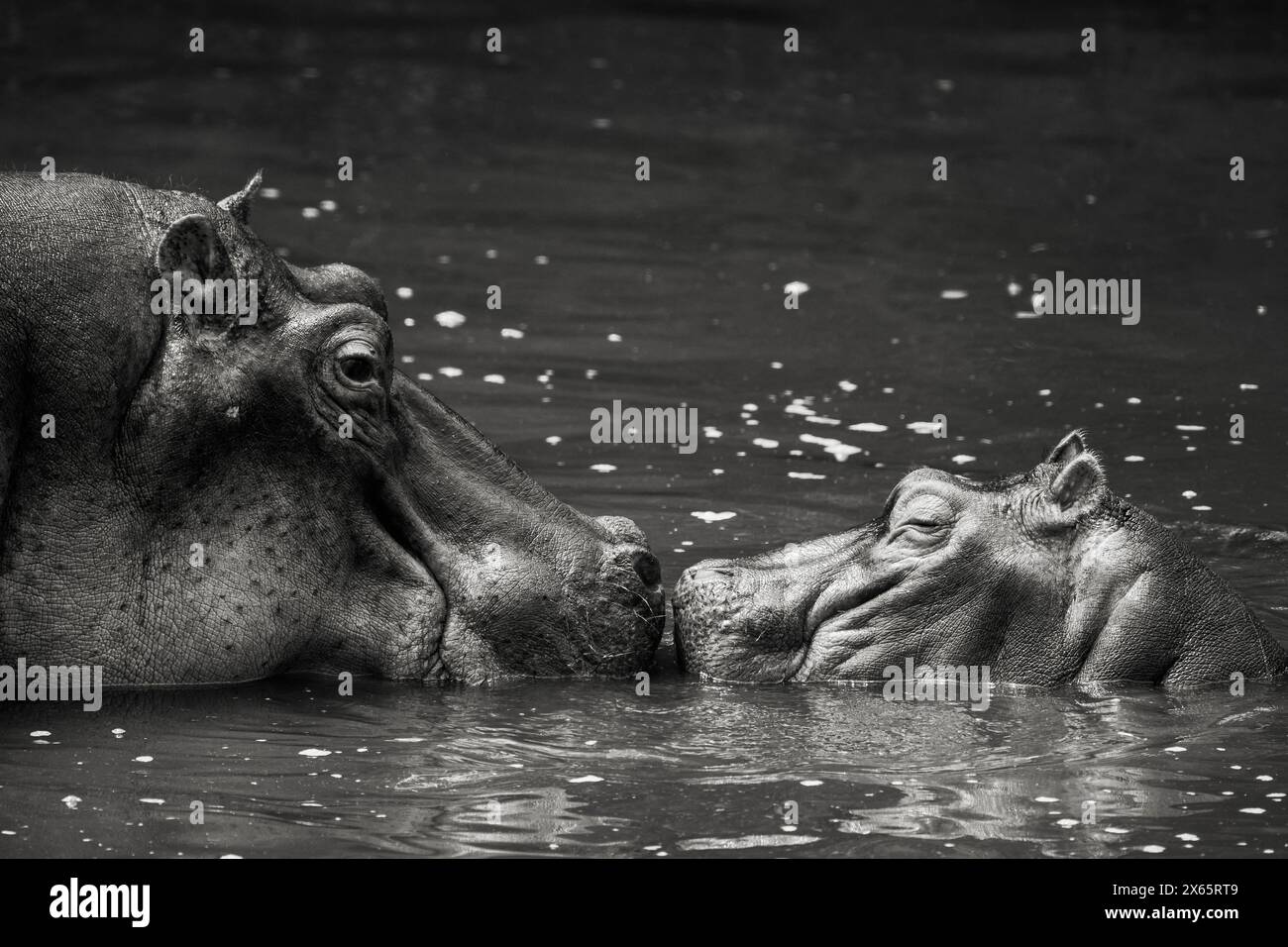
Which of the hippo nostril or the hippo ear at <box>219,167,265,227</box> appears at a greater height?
the hippo ear at <box>219,167,265,227</box>

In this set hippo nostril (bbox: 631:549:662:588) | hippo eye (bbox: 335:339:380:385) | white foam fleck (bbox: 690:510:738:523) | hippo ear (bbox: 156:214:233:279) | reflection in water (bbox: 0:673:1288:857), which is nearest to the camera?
reflection in water (bbox: 0:673:1288:857)

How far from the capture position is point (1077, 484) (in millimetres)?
7977

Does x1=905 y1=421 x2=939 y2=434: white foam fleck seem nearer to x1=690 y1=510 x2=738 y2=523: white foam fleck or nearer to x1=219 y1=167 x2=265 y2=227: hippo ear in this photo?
x1=690 y1=510 x2=738 y2=523: white foam fleck

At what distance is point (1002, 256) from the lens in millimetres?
16172

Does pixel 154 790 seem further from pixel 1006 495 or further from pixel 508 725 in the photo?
pixel 1006 495

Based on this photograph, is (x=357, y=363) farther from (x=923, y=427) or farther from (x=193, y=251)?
(x=923, y=427)

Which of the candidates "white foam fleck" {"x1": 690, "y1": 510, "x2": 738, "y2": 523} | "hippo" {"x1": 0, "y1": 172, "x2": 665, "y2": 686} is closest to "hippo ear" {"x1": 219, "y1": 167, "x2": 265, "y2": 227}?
"hippo" {"x1": 0, "y1": 172, "x2": 665, "y2": 686}

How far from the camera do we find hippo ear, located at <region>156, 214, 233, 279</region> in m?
7.17

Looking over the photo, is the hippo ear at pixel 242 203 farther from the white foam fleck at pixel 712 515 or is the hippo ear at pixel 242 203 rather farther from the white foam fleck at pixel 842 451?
the white foam fleck at pixel 842 451

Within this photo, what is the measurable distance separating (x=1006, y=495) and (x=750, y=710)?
4.15 ft

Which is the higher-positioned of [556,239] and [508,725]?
[556,239]

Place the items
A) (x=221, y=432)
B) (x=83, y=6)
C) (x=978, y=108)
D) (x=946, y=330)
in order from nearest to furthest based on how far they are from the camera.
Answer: (x=221, y=432)
(x=946, y=330)
(x=978, y=108)
(x=83, y=6)

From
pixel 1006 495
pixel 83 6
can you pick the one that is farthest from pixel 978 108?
pixel 1006 495
